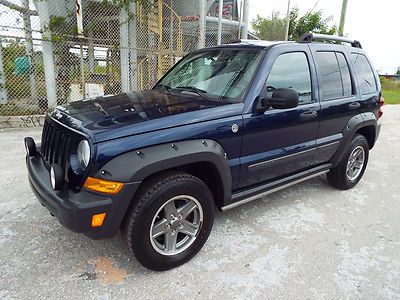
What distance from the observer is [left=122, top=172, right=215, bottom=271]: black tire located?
7.77 feet

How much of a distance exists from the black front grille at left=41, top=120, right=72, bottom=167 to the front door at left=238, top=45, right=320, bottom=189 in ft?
4.89

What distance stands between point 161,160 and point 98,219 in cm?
60

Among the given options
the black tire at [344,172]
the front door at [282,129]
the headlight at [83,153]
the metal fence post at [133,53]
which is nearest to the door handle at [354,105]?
the black tire at [344,172]

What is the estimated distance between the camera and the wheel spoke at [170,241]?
2635 millimetres

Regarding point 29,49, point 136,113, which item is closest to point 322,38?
point 136,113

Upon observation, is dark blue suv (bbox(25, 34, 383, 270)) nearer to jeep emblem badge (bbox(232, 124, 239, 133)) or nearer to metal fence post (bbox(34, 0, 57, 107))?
jeep emblem badge (bbox(232, 124, 239, 133))

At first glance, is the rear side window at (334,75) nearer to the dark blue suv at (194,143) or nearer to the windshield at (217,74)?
the dark blue suv at (194,143)

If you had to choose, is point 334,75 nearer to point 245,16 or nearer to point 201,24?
point 201,24

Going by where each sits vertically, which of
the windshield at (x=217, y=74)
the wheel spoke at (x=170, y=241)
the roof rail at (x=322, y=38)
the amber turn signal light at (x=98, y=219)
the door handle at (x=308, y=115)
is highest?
the roof rail at (x=322, y=38)

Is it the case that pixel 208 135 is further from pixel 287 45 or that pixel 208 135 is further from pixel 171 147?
pixel 287 45

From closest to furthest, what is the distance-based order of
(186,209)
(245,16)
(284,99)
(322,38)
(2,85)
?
(186,209)
(284,99)
(322,38)
(2,85)
(245,16)

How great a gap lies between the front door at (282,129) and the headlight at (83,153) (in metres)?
1.33

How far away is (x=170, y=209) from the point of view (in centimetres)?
259

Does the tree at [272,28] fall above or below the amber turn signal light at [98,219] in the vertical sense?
above
